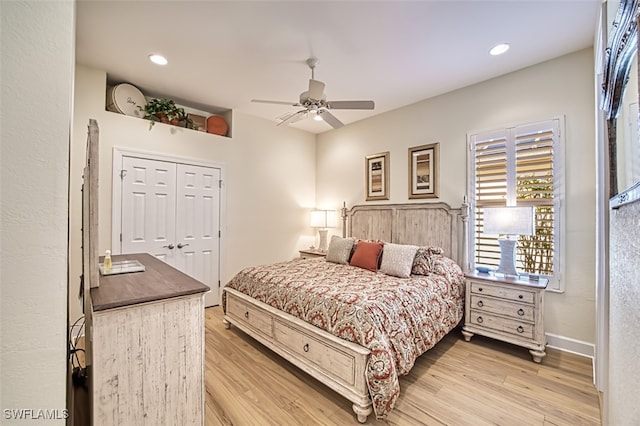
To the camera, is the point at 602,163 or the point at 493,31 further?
the point at 493,31

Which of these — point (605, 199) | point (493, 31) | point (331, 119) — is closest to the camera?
point (605, 199)

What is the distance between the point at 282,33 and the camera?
7.97 ft

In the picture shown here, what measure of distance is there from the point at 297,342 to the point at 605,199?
2.42m

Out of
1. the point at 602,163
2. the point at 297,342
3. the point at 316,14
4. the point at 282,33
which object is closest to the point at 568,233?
the point at 602,163

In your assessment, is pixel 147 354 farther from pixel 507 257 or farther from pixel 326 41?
pixel 507 257

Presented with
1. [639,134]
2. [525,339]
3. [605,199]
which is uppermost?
[639,134]

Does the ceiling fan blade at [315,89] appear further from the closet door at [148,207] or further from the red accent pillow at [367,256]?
the closet door at [148,207]

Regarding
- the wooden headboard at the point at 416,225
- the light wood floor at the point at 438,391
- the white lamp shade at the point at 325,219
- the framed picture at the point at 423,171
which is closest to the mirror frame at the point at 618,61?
the light wood floor at the point at 438,391

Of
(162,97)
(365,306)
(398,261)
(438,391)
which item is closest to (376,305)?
(365,306)

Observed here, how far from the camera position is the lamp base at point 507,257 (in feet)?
9.29

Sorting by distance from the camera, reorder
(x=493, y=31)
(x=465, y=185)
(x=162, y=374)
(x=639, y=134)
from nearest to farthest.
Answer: (x=639, y=134) < (x=162, y=374) < (x=493, y=31) < (x=465, y=185)

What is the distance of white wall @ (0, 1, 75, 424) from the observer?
647 millimetres

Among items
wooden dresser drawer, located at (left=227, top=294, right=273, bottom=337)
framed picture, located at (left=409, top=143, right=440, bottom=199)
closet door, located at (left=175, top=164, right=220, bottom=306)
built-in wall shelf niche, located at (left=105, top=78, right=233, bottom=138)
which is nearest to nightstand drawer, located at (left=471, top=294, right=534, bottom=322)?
framed picture, located at (left=409, top=143, right=440, bottom=199)

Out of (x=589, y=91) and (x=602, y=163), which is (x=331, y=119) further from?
(x=589, y=91)
